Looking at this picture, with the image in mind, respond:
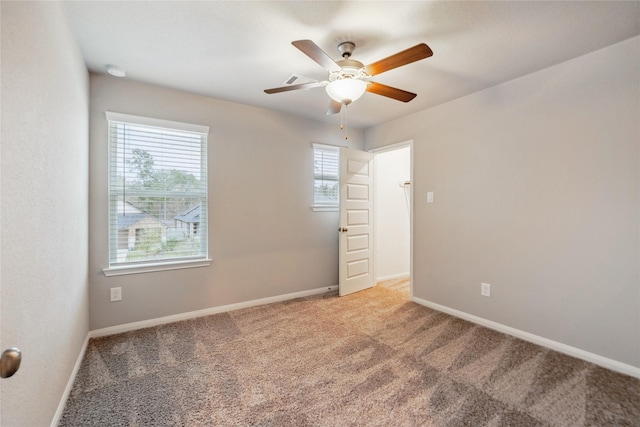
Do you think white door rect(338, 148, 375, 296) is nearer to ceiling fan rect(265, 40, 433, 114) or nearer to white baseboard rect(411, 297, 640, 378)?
white baseboard rect(411, 297, 640, 378)

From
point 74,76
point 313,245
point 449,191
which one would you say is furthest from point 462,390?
point 74,76

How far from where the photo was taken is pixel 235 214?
3.31 m

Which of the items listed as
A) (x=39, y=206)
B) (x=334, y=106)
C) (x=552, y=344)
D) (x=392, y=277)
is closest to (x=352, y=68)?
(x=334, y=106)

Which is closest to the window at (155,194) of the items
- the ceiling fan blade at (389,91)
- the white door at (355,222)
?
the white door at (355,222)

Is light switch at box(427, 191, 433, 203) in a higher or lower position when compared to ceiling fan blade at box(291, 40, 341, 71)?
lower

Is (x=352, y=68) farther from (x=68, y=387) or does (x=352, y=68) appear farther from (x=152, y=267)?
(x=68, y=387)

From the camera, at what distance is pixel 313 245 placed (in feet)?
12.8

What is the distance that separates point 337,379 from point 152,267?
2.08 meters

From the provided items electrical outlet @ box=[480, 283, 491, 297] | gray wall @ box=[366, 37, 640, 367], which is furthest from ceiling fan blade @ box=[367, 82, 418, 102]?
electrical outlet @ box=[480, 283, 491, 297]

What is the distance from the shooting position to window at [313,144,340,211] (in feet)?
12.9

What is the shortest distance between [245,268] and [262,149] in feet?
4.76

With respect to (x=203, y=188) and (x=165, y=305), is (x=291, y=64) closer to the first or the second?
(x=203, y=188)

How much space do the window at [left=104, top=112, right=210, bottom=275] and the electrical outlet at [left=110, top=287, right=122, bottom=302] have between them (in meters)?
0.17

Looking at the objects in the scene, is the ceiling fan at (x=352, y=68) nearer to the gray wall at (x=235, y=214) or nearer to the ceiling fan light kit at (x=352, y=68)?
the ceiling fan light kit at (x=352, y=68)
